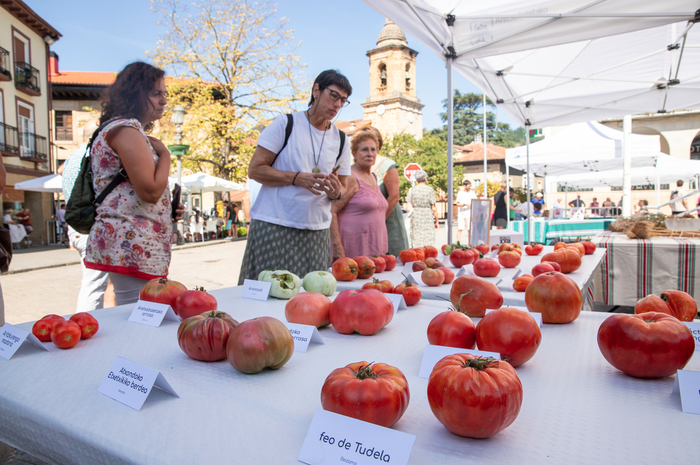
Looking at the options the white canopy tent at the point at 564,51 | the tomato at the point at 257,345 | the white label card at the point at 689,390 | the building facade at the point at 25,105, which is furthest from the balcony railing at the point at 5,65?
the white label card at the point at 689,390

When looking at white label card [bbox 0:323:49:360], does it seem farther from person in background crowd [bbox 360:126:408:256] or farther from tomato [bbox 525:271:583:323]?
person in background crowd [bbox 360:126:408:256]

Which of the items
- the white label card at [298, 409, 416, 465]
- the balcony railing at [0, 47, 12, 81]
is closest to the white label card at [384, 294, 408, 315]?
the white label card at [298, 409, 416, 465]

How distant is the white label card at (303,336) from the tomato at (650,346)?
703 mm

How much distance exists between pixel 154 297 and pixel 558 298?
1.33m

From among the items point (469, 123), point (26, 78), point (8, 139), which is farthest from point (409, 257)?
point (469, 123)

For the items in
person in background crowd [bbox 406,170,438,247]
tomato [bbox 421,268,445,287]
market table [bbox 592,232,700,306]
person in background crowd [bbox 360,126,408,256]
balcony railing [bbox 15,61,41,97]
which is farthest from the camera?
balcony railing [bbox 15,61,41,97]

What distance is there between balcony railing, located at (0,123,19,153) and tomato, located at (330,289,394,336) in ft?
72.4

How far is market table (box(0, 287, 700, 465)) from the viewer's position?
0.69 metres

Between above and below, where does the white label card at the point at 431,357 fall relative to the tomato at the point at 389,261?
below

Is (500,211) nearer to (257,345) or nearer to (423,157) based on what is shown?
(257,345)

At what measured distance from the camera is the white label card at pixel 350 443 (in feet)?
2.03

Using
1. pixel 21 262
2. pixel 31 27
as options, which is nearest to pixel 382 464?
pixel 21 262

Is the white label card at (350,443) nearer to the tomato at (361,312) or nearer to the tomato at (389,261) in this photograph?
the tomato at (361,312)

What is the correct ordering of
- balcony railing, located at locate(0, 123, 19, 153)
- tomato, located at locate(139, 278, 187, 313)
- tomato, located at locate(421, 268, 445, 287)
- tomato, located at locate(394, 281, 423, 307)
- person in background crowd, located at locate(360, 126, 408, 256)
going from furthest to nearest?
balcony railing, located at locate(0, 123, 19, 153) → person in background crowd, located at locate(360, 126, 408, 256) → tomato, located at locate(421, 268, 445, 287) → tomato, located at locate(394, 281, 423, 307) → tomato, located at locate(139, 278, 187, 313)
